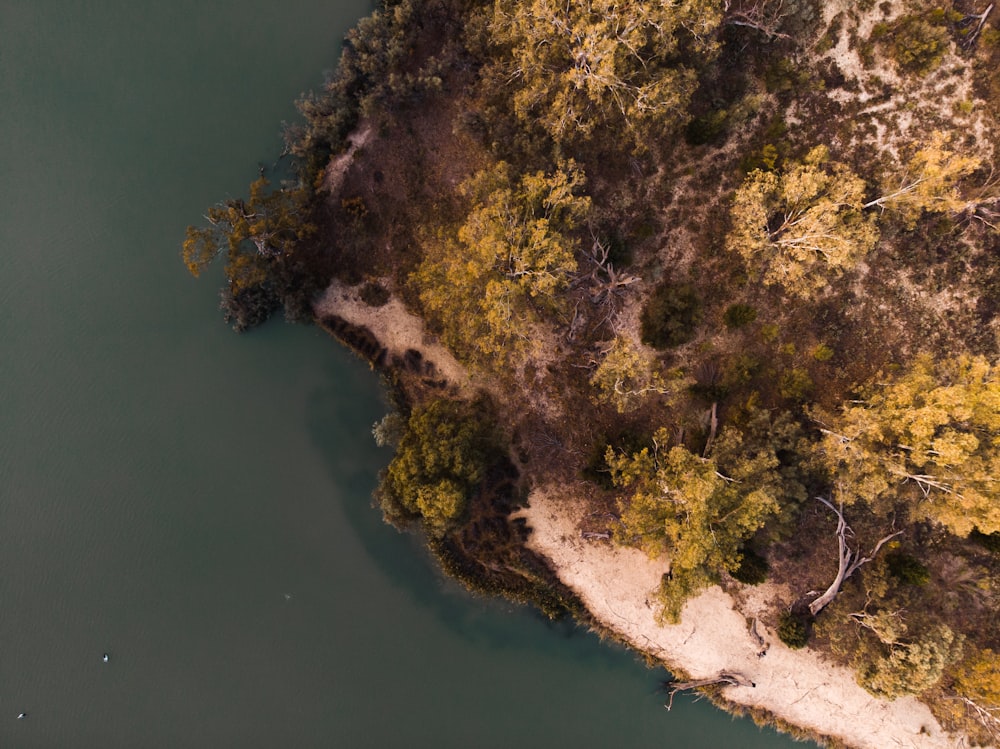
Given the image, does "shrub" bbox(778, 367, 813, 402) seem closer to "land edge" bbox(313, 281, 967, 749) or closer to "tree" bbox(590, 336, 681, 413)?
"tree" bbox(590, 336, 681, 413)

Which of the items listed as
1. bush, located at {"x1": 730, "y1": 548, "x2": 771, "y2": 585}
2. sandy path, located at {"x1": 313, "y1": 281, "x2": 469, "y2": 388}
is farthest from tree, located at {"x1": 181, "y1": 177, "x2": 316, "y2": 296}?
bush, located at {"x1": 730, "y1": 548, "x2": 771, "y2": 585}

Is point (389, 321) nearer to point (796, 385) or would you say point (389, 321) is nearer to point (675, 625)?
point (796, 385)

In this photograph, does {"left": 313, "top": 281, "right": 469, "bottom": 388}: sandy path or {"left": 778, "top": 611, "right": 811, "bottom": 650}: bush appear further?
{"left": 313, "top": 281, "right": 469, "bottom": 388}: sandy path

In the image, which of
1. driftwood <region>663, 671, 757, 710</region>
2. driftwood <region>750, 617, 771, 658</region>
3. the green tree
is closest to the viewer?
the green tree

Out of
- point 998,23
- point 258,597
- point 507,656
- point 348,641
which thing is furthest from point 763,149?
point 258,597

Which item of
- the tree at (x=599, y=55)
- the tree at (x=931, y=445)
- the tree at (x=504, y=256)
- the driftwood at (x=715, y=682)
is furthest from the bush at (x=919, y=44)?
the driftwood at (x=715, y=682)

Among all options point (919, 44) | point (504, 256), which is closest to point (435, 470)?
point (504, 256)

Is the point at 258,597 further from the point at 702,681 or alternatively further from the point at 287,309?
the point at 702,681
